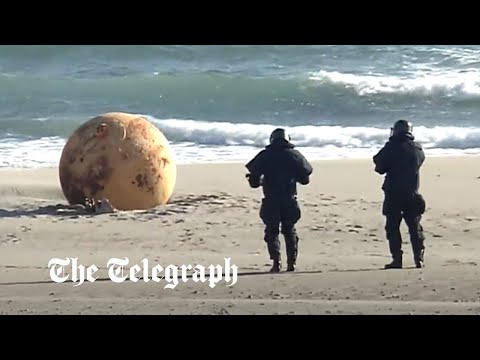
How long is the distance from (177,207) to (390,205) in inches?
138

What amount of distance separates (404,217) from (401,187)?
0.30 metres

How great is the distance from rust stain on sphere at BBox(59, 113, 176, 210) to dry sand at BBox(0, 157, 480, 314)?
248 mm

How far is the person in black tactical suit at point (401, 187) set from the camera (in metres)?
9.52

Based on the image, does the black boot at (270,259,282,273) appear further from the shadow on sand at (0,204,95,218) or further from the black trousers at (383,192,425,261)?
the shadow on sand at (0,204,95,218)

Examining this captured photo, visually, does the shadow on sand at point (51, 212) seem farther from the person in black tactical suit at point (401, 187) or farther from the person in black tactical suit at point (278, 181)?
the person in black tactical suit at point (401, 187)

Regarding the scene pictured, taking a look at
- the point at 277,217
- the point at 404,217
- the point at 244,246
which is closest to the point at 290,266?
the point at 277,217

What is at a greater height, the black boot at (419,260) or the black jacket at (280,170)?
the black jacket at (280,170)

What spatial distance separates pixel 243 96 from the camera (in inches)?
1056

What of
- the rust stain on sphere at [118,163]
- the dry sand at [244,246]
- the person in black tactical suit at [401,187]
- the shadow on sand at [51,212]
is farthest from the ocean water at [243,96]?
the person in black tactical suit at [401,187]

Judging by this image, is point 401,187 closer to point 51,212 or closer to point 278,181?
point 278,181

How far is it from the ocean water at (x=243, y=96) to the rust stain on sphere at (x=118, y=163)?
4985 millimetres

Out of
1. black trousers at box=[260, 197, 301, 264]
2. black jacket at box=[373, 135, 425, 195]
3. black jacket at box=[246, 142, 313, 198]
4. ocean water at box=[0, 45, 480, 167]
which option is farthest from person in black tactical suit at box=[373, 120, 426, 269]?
ocean water at box=[0, 45, 480, 167]

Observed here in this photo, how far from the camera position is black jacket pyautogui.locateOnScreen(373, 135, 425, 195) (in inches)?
375

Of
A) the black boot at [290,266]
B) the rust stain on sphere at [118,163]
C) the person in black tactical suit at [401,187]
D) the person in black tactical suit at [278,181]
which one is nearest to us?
the person in black tactical suit at [278,181]
